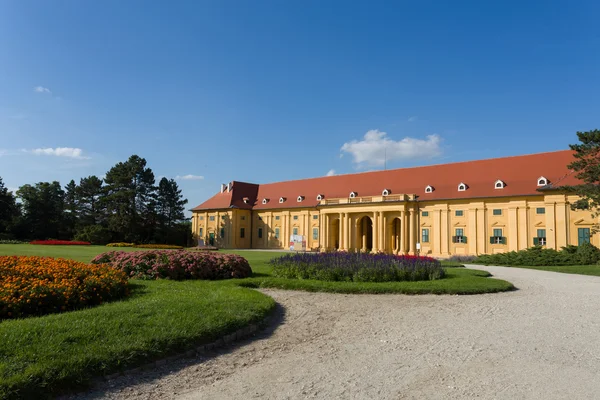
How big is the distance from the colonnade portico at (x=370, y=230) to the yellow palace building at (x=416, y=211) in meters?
0.13

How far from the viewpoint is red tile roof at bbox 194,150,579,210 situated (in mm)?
42781

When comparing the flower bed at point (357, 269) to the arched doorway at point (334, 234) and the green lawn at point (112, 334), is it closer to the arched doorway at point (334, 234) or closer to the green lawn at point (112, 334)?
the green lawn at point (112, 334)

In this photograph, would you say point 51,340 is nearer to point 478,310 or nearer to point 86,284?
point 86,284

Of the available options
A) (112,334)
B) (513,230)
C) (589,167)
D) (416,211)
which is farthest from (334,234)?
(112,334)

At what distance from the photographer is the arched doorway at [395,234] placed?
53.8 meters

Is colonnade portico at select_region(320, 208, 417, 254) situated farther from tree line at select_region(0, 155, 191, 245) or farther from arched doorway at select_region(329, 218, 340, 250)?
tree line at select_region(0, 155, 191, 245)

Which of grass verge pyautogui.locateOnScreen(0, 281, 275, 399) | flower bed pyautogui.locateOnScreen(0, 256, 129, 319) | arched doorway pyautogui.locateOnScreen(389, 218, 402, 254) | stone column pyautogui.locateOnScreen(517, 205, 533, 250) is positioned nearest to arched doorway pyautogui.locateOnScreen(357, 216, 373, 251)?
arched doorway pyautogui.locateOnScreen(389, 218, 402, 254)

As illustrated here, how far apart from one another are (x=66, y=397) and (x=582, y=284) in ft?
64.9

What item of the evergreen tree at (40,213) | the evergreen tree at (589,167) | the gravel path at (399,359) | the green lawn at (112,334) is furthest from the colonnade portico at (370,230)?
the evergreen tree at (40,213)

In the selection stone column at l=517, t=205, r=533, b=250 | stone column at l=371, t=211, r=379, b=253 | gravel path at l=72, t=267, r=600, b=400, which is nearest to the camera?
gravel path at l=72, t=267, r=600, b=400

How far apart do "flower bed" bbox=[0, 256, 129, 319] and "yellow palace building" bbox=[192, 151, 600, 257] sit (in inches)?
1461

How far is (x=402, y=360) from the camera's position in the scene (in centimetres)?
667

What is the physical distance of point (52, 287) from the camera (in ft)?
29.2

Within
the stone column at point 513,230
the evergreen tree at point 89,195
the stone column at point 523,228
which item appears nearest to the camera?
the stone column at point 523,228
